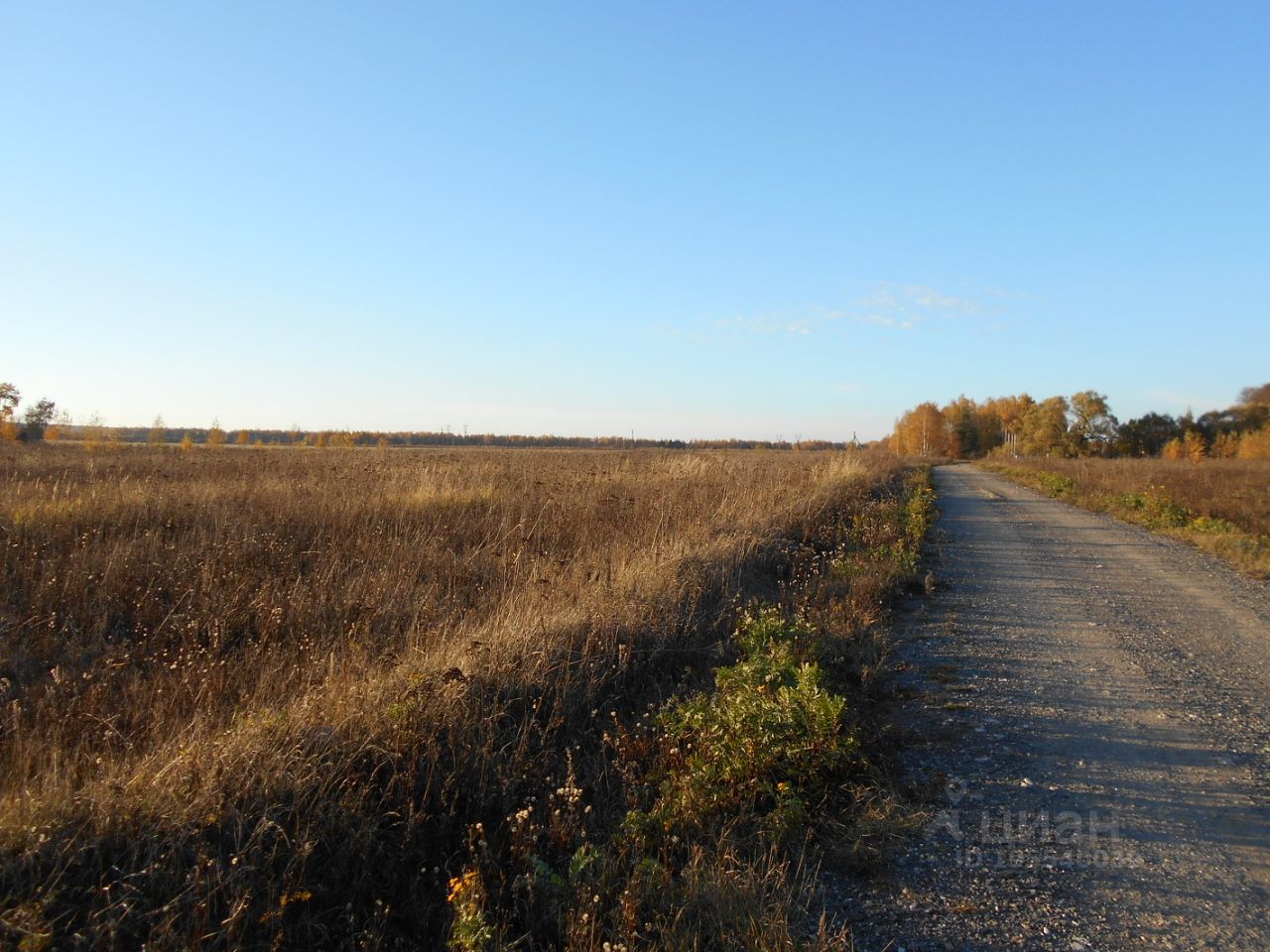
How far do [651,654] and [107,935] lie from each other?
339 cm

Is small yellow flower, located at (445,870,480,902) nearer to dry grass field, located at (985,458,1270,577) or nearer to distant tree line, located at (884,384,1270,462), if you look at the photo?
dry grass field, located at (985,458,1270,577)

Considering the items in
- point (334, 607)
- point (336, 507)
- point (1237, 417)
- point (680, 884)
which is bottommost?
point (680, 884)

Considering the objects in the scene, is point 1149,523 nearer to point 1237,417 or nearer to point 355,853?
point 355,853

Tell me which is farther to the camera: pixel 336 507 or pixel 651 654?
pixel 336 507

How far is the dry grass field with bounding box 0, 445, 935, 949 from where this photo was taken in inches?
101

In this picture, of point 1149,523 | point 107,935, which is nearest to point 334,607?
point 107,935

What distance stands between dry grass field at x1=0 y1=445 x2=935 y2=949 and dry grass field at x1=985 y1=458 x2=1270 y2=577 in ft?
21.1

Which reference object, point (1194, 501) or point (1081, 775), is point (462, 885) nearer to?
point (1081, 775)

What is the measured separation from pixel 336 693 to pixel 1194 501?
19.6m

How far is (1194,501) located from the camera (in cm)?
1669

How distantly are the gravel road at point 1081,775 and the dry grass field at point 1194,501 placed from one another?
14.4 ft

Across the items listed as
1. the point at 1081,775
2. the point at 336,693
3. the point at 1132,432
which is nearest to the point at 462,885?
the point at 336,693

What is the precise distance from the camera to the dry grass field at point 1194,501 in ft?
37.3

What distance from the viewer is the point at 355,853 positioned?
289cm
